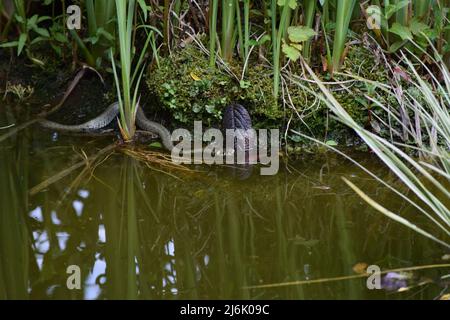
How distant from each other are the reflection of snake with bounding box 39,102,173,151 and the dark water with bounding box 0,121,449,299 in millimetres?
360

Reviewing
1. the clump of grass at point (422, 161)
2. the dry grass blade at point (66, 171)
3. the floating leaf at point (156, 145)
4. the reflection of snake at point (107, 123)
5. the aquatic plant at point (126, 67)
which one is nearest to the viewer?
the clump of grass at point (422, 161)

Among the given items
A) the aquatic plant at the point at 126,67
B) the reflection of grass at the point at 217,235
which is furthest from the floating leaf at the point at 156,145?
the reflection of grass at the point at 217,235

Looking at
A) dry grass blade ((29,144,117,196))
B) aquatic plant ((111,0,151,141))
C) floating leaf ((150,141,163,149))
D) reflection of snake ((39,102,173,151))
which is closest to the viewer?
dry grass blade ((29,144,117,196))

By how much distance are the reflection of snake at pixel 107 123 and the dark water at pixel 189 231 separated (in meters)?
0.36

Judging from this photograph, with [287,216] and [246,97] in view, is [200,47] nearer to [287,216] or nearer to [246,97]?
[246,97]

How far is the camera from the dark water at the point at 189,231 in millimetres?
2570

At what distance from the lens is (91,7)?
418 centimetres

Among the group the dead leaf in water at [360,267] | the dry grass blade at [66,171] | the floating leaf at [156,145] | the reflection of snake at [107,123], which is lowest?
the dead leaf in water at [360,267]

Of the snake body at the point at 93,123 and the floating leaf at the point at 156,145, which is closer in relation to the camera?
the floating leaf at the point at 156,145

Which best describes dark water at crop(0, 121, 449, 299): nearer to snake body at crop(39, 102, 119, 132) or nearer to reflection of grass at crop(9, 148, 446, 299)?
reflection of grass at crop(9, 148, 446, 299)

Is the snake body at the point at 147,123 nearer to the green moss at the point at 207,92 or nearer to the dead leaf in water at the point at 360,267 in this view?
the green moss at the point at 207,92

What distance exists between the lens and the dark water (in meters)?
2.57

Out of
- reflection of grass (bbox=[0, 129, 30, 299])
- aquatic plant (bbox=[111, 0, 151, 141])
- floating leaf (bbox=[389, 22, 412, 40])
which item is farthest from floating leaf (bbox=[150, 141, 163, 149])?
floating leaf (bbox=[389, 22, 412, 40])
